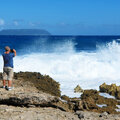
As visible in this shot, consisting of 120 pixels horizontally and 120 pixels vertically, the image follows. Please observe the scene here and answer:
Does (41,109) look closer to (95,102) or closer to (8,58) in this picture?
(8,58)

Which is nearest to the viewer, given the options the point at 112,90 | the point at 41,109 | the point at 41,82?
the point at 41,109

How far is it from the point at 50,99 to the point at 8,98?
1.03 m

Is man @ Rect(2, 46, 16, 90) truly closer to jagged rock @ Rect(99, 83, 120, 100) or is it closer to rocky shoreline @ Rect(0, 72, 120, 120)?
rocky shoreline @ Rect(0, 72, 120, 120)

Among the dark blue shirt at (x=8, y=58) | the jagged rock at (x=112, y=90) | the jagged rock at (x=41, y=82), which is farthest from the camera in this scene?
the jagged rock at (x=112, y=90)

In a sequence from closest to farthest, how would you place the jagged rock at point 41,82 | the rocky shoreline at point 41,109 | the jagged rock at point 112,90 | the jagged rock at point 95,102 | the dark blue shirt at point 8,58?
the rocky shoreline at point 41,109 < the jagged rock at point 95,102 < the dark blue shirt at point 8,58 < the jagged rock at point 41,82 < the jagged rock at point 112,90

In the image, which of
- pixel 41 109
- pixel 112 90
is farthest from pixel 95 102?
pixel 41 109

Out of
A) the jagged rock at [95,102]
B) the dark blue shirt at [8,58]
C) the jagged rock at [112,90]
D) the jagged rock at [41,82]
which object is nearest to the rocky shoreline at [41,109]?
the jagged rock at [95,102]

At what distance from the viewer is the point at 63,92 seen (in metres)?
12.2

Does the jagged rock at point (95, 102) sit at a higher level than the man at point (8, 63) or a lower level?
lower

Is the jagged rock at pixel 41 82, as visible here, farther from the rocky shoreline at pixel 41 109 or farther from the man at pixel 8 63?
the rocky shoreline at pixel 41 109

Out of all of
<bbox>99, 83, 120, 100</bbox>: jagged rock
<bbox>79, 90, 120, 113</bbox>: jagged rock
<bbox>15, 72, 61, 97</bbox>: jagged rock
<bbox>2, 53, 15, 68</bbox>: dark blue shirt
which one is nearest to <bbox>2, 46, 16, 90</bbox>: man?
<bbox>2, 53, 15, 68</bbox>: dark blue shirt

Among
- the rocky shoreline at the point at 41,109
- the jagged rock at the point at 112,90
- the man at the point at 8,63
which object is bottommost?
the jagged rock at the point at 112,90

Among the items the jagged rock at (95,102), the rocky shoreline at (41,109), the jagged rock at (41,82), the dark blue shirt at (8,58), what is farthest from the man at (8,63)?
the jagged rock at (95,102)

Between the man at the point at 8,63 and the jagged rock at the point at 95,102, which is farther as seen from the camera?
the man at the point at 8,63
